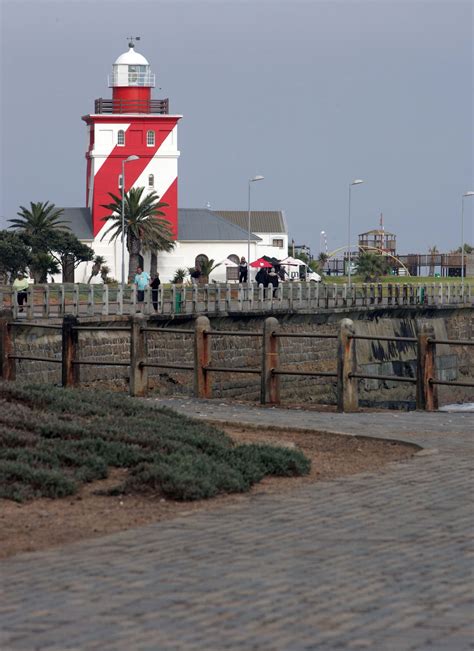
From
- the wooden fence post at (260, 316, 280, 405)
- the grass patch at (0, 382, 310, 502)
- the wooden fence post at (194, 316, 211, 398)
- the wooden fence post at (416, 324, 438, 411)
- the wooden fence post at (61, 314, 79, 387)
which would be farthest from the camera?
the wooden fence post at (61, 314, 79, 387)

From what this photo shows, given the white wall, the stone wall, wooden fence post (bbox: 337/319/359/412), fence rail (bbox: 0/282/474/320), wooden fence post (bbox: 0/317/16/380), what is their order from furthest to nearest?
the white wall → fence rail (bbox: 0/282/474/320) → the stone wall → wooden fence post (bbox: 0/317/16/380) → wooden fence post (bbox: 337/319/359/412)

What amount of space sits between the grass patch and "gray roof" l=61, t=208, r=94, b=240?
274 ft

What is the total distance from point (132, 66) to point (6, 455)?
89.2 meters

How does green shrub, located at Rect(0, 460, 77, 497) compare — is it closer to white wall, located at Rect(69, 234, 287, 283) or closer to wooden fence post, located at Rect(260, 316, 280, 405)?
wooden fence post, located at Rect(260, 316, 280, 405)

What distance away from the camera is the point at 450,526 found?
8305 mm

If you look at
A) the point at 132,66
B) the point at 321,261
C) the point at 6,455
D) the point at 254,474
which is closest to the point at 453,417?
the point at 254,474

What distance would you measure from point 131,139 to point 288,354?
4838cm

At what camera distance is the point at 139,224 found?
294 ft

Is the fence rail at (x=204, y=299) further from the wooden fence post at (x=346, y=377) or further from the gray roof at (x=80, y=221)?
the gray roof at (x=80, y=221)

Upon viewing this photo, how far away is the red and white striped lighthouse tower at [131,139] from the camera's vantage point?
95375 mm

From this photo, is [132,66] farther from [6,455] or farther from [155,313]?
[6,455]

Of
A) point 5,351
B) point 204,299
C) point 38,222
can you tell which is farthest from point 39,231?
point 5,351

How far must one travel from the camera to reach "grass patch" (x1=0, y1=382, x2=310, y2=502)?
955cm

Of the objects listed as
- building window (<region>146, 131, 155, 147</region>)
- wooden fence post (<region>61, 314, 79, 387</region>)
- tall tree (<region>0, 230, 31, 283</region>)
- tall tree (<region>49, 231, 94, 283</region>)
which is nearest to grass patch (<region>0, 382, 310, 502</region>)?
wooden fence post (<region>61, 314, 79, 387</region>)
